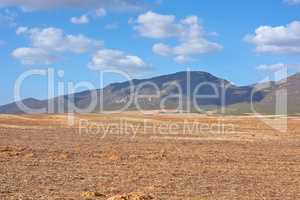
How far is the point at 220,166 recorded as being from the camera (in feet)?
94.1

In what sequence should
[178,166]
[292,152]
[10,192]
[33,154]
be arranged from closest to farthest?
1. [10,192]
2. [178,166]
3. [33,154]
4. [292,152]

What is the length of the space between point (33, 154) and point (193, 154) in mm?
8906

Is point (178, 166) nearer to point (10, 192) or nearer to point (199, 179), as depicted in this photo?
point (199, 179)

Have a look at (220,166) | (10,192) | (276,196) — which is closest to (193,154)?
(220,166)

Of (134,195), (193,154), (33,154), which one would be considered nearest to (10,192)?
(134,195)

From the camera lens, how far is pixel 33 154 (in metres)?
32.4

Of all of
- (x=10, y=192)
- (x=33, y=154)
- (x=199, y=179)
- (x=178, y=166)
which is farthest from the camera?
(x=33, y=154)

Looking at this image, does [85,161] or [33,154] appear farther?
[33,154]

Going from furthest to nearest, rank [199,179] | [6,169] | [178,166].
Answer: [178,166], [6,169], [199,179]

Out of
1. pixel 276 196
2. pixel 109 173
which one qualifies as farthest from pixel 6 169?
pixel 276 196

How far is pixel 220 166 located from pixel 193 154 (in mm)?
6348

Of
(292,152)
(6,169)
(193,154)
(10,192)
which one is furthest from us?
(292,152)

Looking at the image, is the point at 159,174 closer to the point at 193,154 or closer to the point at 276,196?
the point at 276,196

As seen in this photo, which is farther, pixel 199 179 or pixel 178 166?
pixel 178 166
